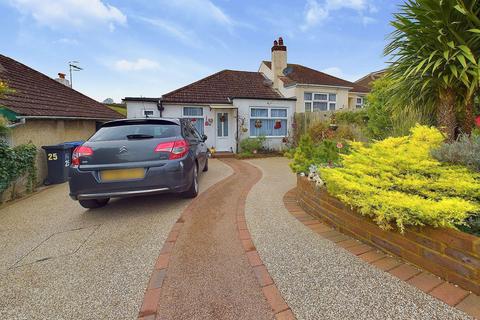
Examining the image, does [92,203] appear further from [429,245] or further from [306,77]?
[306,77]

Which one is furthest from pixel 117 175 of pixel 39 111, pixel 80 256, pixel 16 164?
pixel 39 111

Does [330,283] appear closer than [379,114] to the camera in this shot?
Yes

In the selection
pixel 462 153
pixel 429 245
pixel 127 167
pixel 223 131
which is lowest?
pixel 429 245

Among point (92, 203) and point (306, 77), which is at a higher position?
point (306, 77)

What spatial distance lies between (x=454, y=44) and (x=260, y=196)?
3.41 metres

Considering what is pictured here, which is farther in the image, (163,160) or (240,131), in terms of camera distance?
(240,131)

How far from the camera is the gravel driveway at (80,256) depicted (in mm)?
1734

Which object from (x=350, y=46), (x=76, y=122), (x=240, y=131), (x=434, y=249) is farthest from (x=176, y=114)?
(x=434, y=249)

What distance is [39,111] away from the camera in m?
6.43

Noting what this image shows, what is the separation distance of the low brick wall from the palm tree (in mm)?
1928

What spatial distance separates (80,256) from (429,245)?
311 cm

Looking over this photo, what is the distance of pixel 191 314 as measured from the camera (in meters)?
1.59

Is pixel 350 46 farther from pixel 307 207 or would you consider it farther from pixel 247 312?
pixel 247 312

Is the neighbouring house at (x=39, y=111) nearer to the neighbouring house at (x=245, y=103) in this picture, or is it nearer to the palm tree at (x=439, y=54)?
the neighbouring house at (x=245, y=103)
